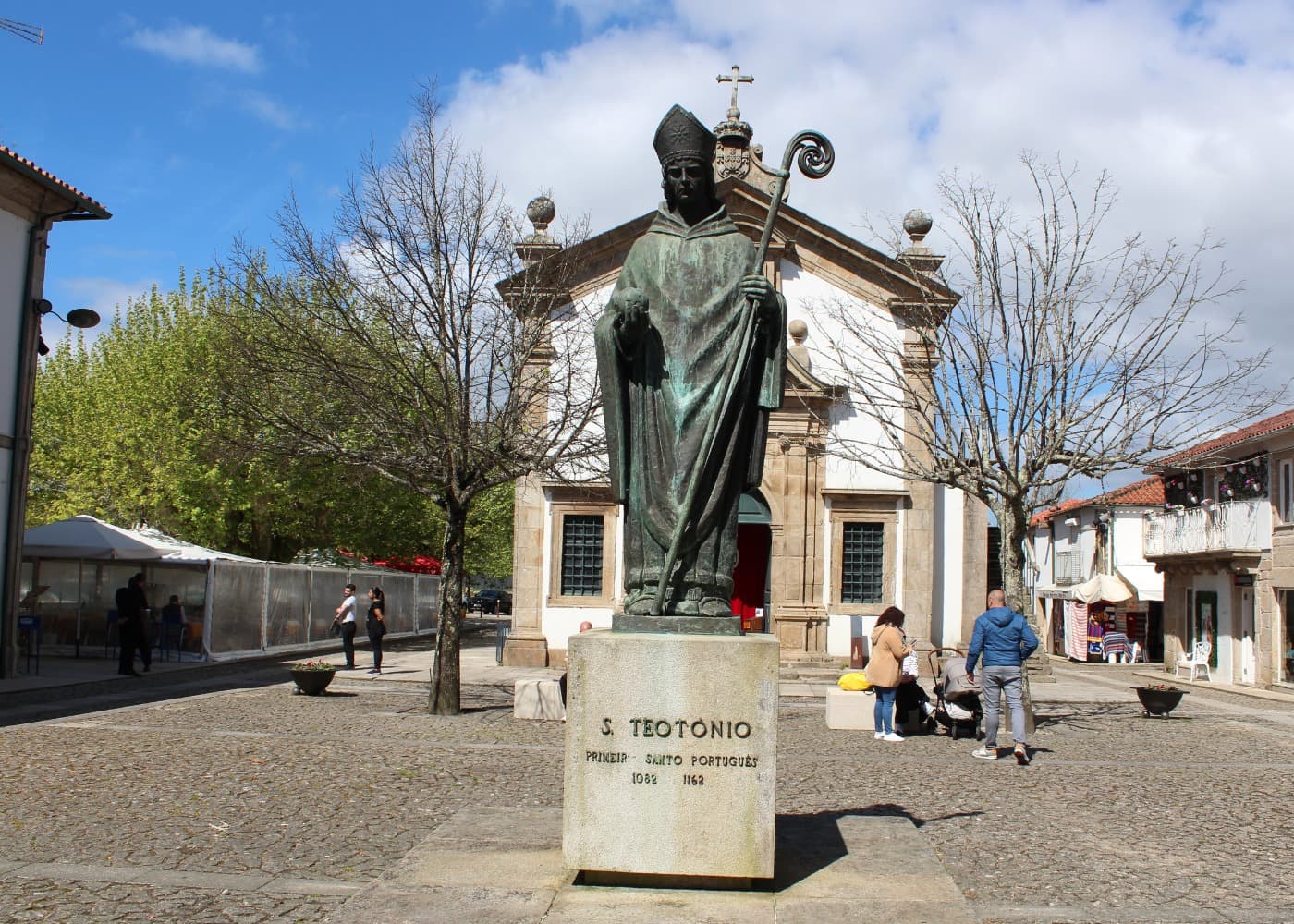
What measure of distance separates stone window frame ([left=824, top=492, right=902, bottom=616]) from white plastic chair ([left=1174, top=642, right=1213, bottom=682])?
40.3 feet

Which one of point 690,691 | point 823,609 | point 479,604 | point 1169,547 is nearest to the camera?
point 690,691

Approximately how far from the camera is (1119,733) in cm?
1432

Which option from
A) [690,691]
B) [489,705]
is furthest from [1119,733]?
[690,691]

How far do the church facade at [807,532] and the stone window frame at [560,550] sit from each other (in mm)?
25

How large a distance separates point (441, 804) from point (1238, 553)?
25.4 metres

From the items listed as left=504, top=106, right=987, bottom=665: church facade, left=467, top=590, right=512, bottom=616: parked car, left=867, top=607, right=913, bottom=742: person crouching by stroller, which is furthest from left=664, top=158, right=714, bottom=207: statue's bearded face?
left=467, top=590, right=512, bottom=616: parked car

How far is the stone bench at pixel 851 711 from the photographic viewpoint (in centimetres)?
1385

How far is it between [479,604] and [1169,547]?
36918mm

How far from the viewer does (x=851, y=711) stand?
13.9 metres

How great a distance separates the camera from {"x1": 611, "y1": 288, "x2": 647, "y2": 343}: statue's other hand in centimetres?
509

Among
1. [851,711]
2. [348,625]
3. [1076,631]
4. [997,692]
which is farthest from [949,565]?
[1076,631]

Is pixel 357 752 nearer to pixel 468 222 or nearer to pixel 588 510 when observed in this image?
pixel 468 222

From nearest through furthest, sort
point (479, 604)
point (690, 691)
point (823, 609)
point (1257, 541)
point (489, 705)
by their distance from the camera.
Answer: point (690, 691), point (489, 705), point (823, 609), point (1257, 541), point (479, 604)

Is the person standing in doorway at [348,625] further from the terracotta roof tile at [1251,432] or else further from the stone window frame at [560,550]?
the terracotta roof tile at [1251,432]
